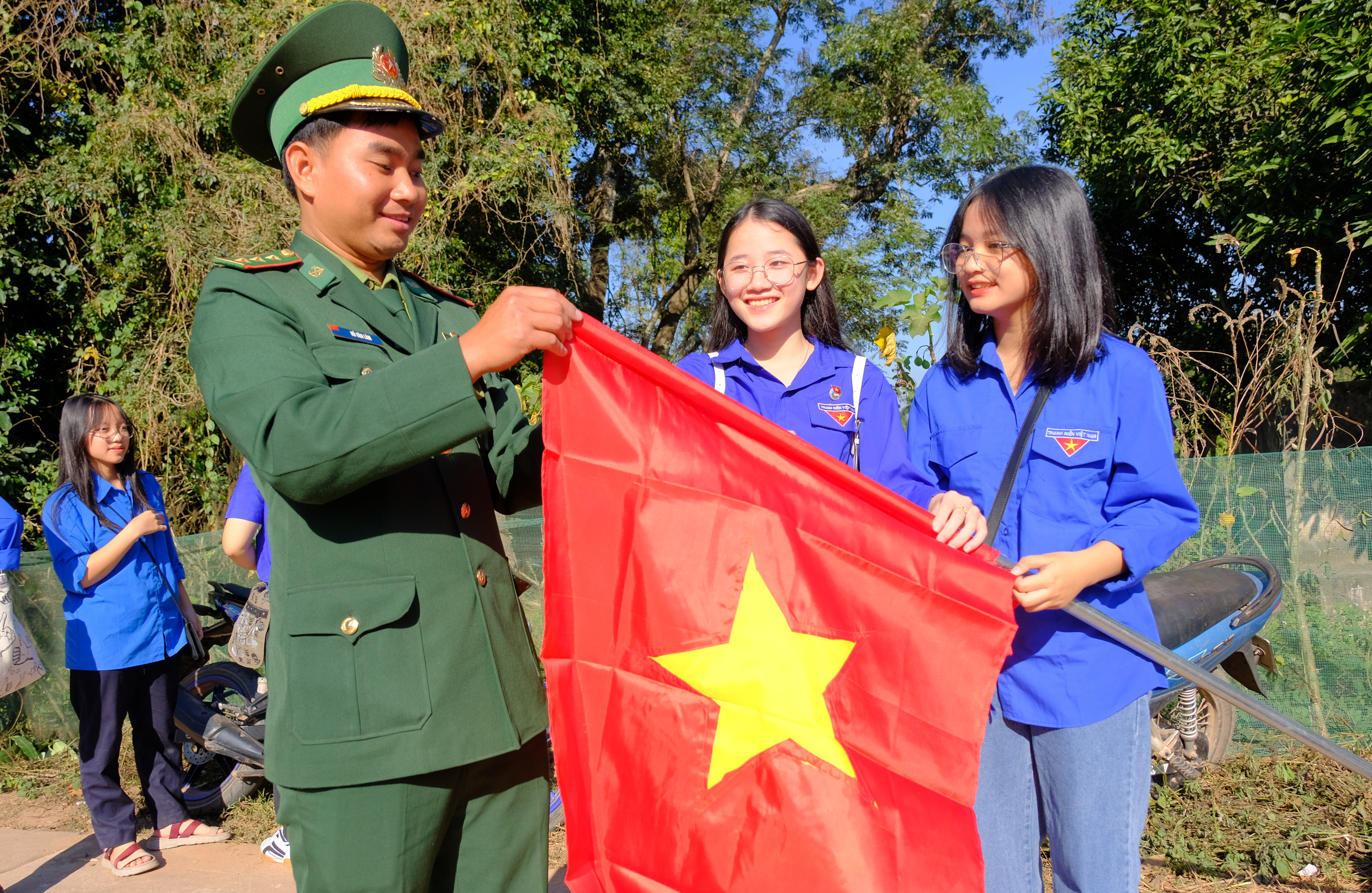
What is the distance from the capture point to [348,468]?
1.50m

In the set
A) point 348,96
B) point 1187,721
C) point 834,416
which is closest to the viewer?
point 348,96

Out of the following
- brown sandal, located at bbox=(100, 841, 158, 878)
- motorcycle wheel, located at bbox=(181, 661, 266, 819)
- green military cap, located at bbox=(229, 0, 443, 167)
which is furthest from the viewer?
motorcycle wheel, located at bbox=(181, 661, 266, 819)

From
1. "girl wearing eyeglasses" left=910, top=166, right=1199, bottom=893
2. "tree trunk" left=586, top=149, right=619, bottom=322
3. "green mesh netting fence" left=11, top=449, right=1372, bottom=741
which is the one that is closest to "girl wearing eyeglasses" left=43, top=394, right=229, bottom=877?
"green mesh netting fence" left=11, top=449, right=1372, bottom=741

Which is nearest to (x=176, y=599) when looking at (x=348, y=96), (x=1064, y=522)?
(x=348, y=96)

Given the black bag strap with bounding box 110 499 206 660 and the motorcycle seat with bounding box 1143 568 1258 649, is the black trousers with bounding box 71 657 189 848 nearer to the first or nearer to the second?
the black bag strap with bounding box 110 499 206 660

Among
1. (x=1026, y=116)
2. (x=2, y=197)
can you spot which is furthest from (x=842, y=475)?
(x=1026, y=116)

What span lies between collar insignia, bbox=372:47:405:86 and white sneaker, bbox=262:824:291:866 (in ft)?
A: 10.6

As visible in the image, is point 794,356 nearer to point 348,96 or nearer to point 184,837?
point 348,96

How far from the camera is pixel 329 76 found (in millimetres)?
1828

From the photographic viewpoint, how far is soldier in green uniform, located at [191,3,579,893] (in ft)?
5.02

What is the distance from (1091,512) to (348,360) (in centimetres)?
149

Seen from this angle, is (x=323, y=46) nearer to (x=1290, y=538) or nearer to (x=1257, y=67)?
(x=1290, y=538)

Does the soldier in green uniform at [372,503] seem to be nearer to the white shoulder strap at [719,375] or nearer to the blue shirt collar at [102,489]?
the white shoulder strap at [719,375]

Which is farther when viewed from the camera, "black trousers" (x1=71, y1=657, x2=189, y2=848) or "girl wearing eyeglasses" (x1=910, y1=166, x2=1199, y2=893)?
"black trousers" (x1=71, y1=657, x2=189, y2=848)
